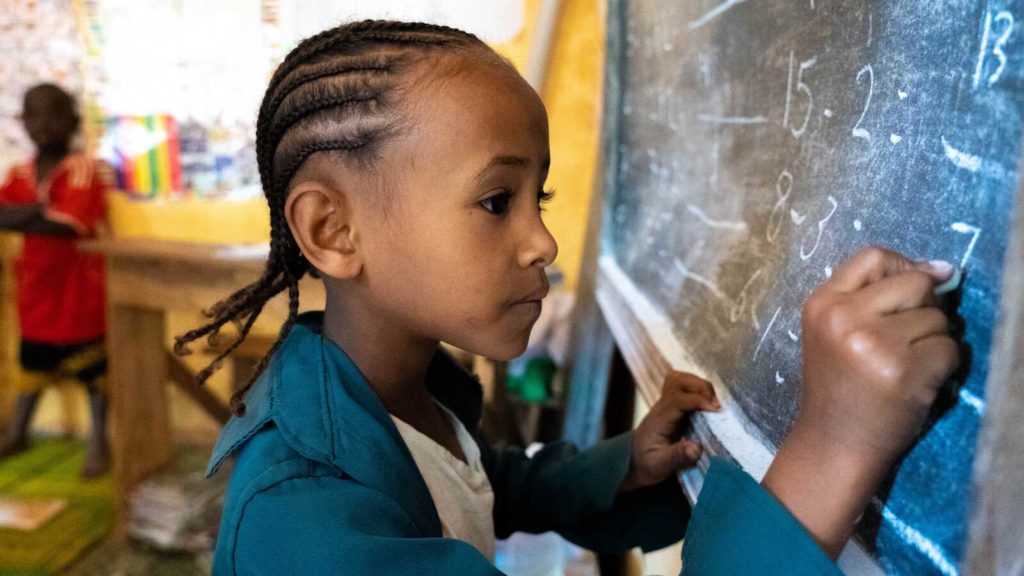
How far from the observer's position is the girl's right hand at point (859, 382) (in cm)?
40

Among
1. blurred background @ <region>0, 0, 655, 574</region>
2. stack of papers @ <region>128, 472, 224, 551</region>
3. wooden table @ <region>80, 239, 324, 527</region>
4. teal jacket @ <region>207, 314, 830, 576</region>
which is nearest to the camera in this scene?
teal jacket @ <region>207, 314, 830, 576</region>

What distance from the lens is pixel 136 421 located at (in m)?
2.53

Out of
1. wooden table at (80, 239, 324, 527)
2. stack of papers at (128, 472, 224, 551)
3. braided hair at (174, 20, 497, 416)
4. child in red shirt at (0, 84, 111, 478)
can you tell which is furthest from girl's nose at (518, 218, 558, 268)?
child in red shirt at (0, 84, 111, 478)

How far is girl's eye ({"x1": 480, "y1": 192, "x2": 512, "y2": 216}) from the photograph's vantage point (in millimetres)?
701

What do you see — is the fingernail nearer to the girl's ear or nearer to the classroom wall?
the girl's ear

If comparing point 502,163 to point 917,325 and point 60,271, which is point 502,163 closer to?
point 917,325

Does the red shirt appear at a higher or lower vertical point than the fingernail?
lower

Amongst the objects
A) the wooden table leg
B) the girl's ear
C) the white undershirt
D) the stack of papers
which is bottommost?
the stack of papers

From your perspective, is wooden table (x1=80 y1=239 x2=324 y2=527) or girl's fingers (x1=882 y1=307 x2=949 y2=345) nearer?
girl's fingers (x1=882 y1=307 x2=949 y2=345)

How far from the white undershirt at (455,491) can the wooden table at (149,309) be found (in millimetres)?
1147

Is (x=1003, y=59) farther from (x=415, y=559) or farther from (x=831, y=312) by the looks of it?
(x=415, y=559)

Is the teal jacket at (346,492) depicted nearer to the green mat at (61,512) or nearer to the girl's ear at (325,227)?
the girl's ear at (325,227)

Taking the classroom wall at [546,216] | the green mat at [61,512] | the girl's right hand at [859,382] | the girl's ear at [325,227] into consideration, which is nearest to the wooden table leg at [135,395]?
the green mat at [61,512]

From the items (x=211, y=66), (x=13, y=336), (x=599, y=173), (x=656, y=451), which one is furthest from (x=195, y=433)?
(x=656, y=451)
